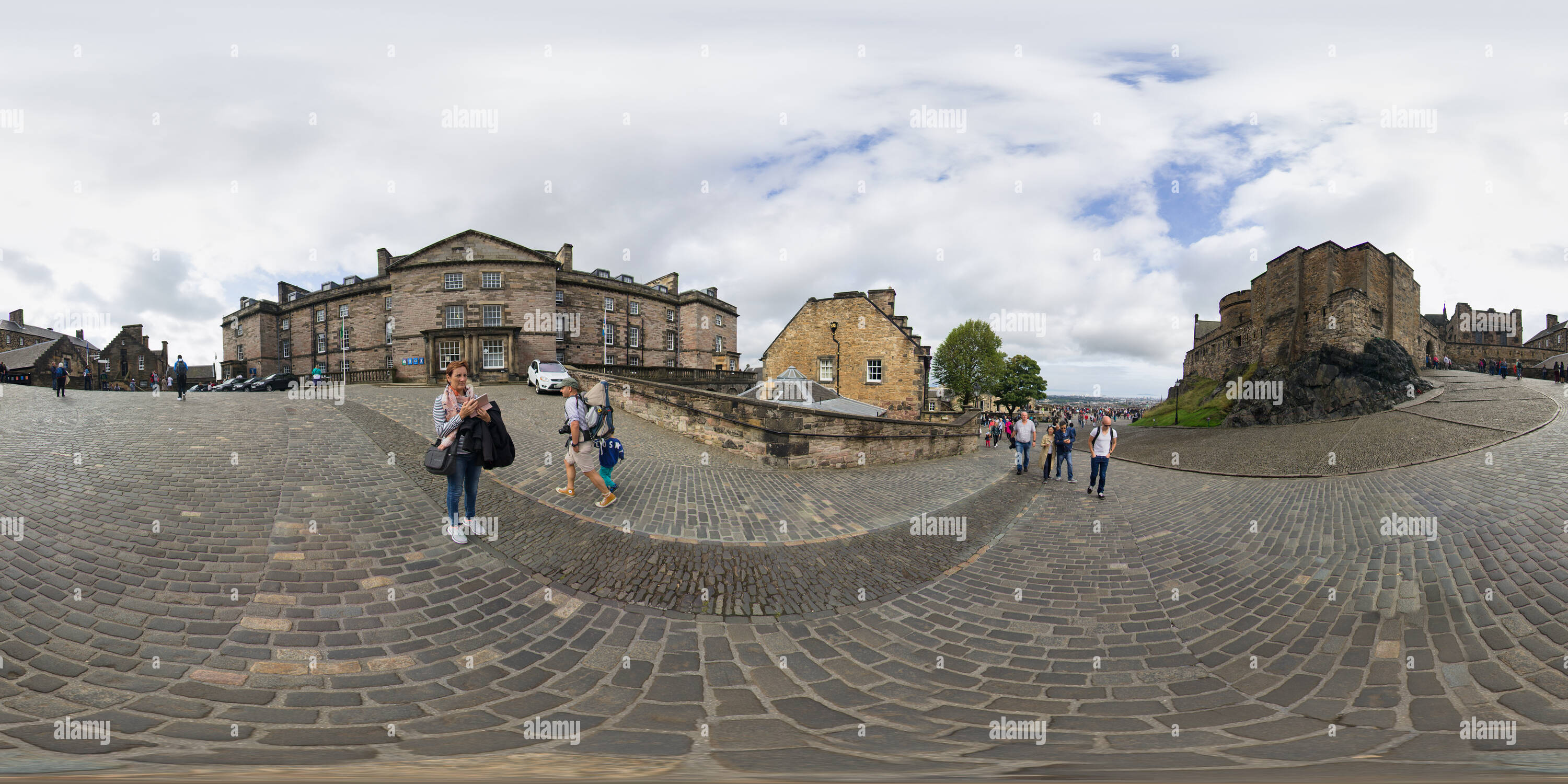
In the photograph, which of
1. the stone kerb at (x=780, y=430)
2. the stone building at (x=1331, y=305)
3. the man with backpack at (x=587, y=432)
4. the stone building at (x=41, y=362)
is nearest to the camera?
the man with backpack at (x=587, y=432)

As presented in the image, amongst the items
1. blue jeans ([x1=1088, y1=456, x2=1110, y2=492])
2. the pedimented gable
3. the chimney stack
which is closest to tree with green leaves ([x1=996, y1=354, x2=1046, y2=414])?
the chimney stack

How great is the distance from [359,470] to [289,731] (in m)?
5.27

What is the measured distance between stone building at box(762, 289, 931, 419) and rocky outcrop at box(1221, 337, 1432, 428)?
13.8m

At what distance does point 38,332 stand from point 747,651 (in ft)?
327

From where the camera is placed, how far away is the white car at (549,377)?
751 inches

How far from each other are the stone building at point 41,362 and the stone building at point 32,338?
2.91ft

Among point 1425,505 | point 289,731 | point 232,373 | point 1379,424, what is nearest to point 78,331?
point 232,373

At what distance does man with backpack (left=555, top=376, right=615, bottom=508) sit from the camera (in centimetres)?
616

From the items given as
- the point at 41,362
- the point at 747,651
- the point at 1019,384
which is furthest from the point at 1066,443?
the point at 41,362

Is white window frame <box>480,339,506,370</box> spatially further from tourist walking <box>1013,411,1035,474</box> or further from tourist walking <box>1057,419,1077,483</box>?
tourist walking <box>1057,419,1077,483</box>

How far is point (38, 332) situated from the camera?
56438 millimetres

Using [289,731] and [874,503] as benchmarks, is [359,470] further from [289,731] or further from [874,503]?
[874,503]

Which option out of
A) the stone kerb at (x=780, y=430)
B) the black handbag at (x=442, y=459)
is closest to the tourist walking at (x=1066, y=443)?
the stone kerb at (x=780, y=430)

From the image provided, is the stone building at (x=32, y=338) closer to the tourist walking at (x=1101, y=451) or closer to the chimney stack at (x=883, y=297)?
the chimney stack at (x=883, y=297)
